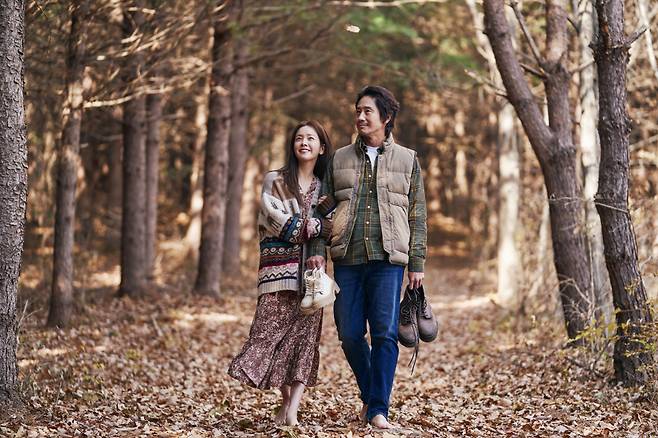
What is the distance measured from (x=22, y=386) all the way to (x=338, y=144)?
28.3 metres

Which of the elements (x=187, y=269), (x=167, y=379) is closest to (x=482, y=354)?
(x=167, y=379)

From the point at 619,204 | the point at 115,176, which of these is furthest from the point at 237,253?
the point at 619,204

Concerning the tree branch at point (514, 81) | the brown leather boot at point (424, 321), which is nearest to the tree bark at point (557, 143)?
the tree branch at point (514, 81)

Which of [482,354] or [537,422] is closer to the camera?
[537,422]

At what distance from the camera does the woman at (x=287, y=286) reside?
19.2 ft

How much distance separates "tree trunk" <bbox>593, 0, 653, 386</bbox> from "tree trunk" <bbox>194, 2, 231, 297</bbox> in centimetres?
860

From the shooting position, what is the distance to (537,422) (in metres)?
6.55

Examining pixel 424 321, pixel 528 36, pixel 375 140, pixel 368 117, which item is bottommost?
pixel 424 321

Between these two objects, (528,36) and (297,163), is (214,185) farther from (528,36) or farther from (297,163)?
(297,163)

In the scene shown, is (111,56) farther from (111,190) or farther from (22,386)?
(111,190)

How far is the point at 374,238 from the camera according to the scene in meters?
5.80

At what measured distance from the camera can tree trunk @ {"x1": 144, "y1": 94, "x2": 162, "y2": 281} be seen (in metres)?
14.6

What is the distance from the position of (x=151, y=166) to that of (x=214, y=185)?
1.55 meters

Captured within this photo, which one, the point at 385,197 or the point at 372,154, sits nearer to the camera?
the point at 385,197
